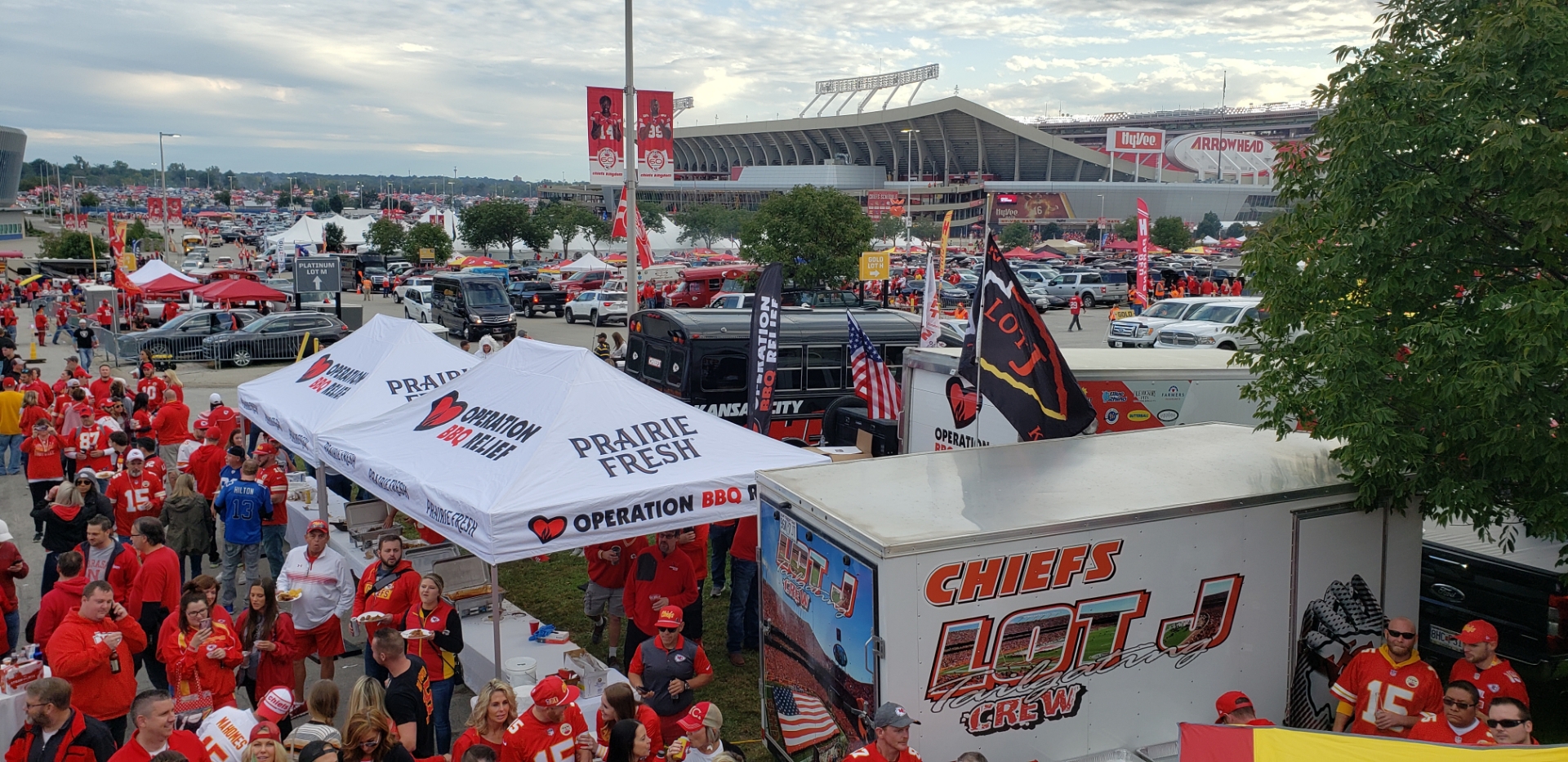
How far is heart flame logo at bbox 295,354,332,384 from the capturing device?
12.8m

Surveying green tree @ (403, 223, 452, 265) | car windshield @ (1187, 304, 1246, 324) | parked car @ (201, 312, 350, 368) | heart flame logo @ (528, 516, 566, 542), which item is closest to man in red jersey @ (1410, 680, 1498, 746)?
heart flame logo @ (528, 516, 566, 542)

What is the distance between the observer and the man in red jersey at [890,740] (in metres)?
5.27

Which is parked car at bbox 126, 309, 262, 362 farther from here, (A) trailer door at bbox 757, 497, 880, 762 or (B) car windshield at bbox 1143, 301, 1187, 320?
(B) car windshield at bbox 1143, 301, 1187, 320

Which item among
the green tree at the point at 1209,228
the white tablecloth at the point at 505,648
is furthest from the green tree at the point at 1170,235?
the white tablecloth at the point at 505,648

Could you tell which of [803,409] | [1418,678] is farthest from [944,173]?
[1418,678]

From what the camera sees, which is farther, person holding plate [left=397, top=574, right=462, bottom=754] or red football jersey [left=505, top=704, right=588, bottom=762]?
person holding plate [left=397, top=574, right=462, bottom=754]

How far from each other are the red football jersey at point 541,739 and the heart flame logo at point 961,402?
5.72m

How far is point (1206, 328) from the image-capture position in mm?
27750

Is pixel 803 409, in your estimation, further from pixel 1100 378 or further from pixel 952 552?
pixel 952 552

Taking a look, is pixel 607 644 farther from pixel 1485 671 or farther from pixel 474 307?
pixel 474 307

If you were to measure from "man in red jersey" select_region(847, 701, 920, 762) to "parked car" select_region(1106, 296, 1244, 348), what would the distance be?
25.5m

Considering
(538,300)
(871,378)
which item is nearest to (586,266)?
(538,300)

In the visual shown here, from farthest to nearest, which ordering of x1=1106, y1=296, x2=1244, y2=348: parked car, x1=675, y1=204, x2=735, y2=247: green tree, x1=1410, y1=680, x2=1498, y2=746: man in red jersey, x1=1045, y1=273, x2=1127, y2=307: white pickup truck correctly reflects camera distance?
x1=675, y1=204, x2=735, y2=247: green tree → x1=1045, y1=273, x2=1127, y2=307: white pickup truck → x1=1106, y1=296, x2=1244, y2=348: parked car → x1=1410, y1=680, x2=1498, y2=746: man in red jersey

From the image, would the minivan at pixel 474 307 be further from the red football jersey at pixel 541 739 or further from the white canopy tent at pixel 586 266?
the red football jersey at pixel 541 739
